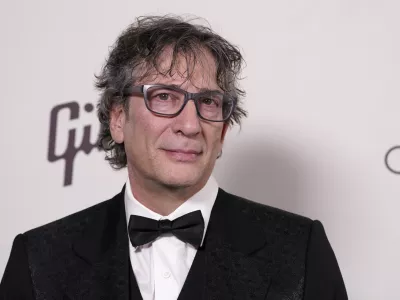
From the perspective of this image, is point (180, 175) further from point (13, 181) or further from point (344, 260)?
point (13, 181)

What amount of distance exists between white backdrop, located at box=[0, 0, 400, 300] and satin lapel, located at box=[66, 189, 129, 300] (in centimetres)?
62

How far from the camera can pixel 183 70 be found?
75.9 inches

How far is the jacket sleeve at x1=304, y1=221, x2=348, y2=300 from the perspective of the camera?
190 centimetres

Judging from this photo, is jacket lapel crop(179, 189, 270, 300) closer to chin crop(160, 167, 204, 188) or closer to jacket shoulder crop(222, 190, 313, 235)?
jacket shoulder crop(222, 190, 313, 235)

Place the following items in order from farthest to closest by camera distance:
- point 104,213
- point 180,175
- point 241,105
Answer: point 241,105 < point 104,213 < point 180,175

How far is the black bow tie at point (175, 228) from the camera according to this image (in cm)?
195

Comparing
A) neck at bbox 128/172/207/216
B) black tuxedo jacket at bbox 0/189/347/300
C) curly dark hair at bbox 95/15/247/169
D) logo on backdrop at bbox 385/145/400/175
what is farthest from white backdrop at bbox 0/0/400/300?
neck at bbox 128/172/207/216

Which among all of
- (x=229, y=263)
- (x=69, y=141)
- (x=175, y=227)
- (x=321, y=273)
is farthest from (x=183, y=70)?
(x=69, y=141)

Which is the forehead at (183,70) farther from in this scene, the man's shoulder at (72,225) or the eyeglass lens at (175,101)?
the man's shoulder at (72,225)

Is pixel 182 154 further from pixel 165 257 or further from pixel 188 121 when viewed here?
pixel 165 257

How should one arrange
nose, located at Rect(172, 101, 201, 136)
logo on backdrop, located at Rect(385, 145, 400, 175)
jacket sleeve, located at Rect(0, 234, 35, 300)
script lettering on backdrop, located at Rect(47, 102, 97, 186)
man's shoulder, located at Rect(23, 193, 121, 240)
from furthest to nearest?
1. script lettering on backdrop, located at Rect(47, 102, 97, 186)
2. logo on backdrop, located at Rect(385, 145, 400, 175)
3. man's shoulder, located at Rect(23, 193, 121, 240)
4. jacket sleeve, located at Rect(0, 234, 35, 300)
5. nose, located at Rect(172, 101, 201, 136)

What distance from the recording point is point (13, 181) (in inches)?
109

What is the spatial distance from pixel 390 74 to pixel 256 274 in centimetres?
98

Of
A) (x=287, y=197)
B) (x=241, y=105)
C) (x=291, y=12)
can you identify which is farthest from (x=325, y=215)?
(x=291, y=12)
